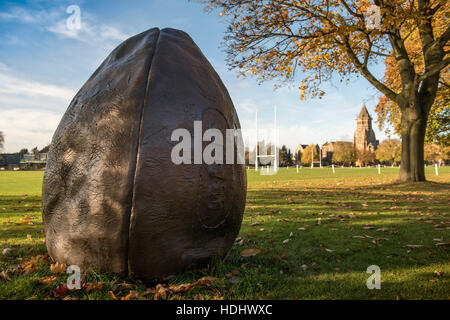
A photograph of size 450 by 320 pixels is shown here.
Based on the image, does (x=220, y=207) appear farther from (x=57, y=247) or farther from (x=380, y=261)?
(x=380, y=261)

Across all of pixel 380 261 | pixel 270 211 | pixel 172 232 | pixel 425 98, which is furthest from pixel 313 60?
pixel 172 232

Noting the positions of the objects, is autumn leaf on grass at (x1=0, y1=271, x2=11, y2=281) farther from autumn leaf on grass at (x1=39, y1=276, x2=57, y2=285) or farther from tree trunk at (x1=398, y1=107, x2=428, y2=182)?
tree trunk at (x1=398, y1=107, x2=428, y2=182)

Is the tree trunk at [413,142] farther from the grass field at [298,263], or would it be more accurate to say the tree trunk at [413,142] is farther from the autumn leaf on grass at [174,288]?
the autumn leaf on grass at [174,288]

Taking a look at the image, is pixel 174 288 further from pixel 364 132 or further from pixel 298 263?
pixel 364 132

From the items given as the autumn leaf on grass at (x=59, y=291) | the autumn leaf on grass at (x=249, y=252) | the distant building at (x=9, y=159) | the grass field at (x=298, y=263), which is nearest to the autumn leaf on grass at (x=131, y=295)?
the grass field at (x=298, y=263)

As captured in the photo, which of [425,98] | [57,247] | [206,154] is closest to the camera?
[206,154]

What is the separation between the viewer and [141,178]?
3.08m

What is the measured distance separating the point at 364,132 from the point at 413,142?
123610mm

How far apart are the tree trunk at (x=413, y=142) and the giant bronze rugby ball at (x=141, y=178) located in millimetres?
15827

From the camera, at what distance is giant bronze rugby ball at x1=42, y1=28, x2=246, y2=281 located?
3117mm

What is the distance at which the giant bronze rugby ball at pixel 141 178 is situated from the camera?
123 inches

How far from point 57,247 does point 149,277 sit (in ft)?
4.23

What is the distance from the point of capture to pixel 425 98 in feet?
52.4

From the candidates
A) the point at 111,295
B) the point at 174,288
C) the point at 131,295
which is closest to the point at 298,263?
the point at 174,288
